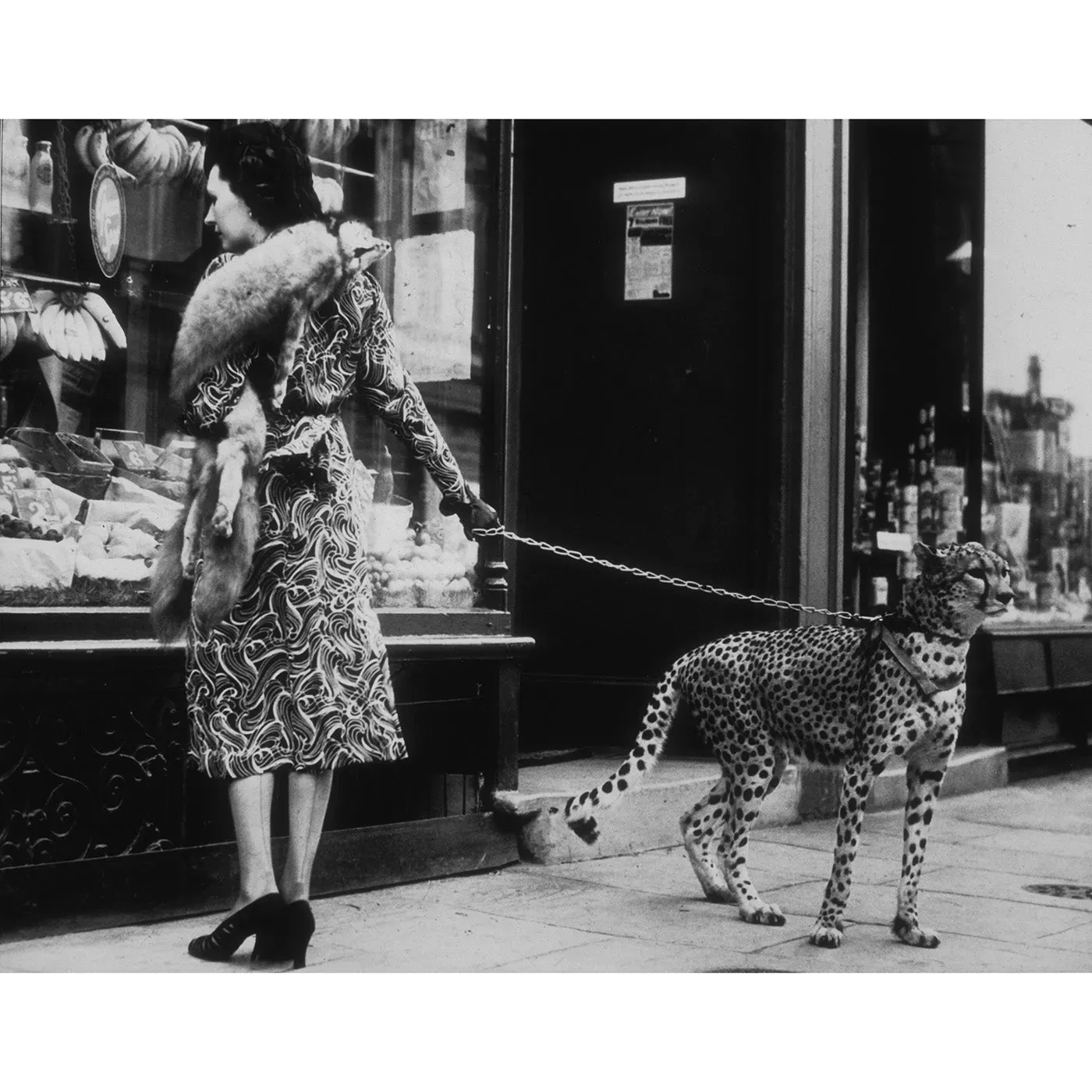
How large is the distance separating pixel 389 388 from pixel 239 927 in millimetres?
1672

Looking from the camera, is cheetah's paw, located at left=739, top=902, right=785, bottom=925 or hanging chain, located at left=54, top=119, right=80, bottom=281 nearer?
hanging chain, located at left=54, top=119, right=80, bottom=281

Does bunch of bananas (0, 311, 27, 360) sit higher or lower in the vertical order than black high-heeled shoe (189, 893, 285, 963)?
higher

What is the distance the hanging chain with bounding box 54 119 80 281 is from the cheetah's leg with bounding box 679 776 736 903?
9.25ft

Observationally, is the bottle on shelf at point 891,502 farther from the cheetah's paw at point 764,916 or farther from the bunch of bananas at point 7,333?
the bunch of bananas at point 7,333

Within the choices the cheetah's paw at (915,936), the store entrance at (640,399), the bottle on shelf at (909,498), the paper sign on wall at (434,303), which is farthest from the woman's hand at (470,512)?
the bottle on shelf at (909,498)

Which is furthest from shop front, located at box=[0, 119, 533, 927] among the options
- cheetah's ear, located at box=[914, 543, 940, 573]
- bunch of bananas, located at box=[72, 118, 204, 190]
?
cheetah's ear, located at box=[914, 543, 940, 573]

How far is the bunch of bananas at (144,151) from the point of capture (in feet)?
15.8

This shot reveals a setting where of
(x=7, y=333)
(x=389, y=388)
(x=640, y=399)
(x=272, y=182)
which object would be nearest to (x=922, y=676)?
(x=389, y=388)

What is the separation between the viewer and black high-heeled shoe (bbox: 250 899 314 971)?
13.5ft

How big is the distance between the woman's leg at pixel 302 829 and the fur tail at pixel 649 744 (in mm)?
1223

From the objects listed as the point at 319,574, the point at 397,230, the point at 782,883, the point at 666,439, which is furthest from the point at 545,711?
the point at 319,574

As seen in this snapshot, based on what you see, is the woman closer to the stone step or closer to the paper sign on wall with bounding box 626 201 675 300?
the stone step

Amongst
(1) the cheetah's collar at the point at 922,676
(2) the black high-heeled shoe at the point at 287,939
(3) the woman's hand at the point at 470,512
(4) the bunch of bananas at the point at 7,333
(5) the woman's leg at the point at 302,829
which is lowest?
(2) the black high-heeled shoe at the point at 287,939

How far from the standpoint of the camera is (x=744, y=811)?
4.98 meters
